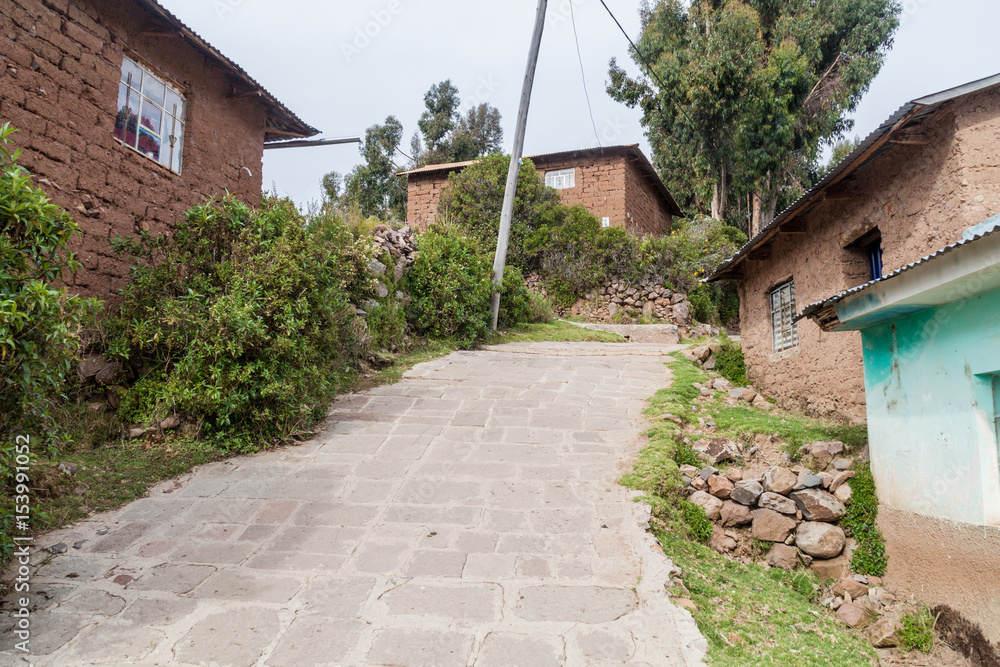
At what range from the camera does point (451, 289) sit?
39.2ft

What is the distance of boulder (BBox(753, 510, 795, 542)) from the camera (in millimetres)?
4992

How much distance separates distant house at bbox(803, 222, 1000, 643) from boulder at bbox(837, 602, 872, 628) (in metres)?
0.43

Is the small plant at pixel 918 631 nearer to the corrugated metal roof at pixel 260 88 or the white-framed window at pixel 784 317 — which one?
the white-framed window at pixel 784 317

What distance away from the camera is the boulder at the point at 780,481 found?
5.28 meters

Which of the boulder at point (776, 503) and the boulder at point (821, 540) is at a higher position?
the boulder at point (776, 503)

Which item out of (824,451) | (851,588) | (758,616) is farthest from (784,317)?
(758,616)

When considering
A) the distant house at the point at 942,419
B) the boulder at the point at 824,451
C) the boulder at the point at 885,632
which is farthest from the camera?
the boulder at the point at 824,451

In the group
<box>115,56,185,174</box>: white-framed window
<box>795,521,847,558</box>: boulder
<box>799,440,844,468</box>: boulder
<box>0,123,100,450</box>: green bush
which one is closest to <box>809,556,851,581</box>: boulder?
<box>795,521,847,558</box>: boulder

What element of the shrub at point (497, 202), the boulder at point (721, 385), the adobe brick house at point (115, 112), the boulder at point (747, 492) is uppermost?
the shrub at point (497, 202)

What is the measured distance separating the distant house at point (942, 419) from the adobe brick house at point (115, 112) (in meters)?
7.66

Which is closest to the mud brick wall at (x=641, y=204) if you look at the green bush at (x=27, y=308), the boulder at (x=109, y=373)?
the boulder at (x=109, y=373)

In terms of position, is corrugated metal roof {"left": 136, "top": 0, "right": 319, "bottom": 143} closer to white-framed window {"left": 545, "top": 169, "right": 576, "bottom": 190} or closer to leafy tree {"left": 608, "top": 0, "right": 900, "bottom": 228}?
white-framed window {"left": 545, "top": 169, "right": 576, "bottom": 190}

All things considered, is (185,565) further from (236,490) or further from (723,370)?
(723,370)

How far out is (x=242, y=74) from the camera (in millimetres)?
8359
